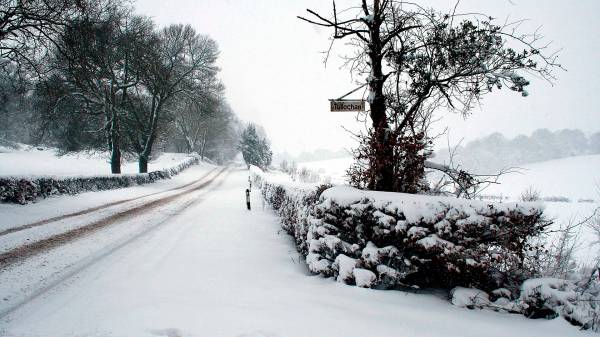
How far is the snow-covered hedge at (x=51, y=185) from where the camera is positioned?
9914 millimetres

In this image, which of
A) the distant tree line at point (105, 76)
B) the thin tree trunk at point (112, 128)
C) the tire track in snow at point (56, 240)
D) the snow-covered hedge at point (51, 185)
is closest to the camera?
the tire track in snow at point (56, 240)

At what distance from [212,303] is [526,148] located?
263ft

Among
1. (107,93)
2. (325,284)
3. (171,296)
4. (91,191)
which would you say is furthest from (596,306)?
(107,93)

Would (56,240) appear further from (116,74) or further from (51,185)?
(116,74)

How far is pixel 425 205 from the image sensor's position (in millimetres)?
3938

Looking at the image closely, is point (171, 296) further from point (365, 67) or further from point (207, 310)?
point (365, 67)

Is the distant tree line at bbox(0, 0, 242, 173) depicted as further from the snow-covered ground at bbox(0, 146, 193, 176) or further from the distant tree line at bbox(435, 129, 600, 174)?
the distant tree line at bbox(435, 129, 600, 174)

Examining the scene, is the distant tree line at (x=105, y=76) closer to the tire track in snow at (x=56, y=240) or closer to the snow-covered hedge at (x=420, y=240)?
the tire track in snow at (x=56, y=240)

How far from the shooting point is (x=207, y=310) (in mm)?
3615

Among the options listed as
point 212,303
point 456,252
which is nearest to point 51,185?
point 212,303

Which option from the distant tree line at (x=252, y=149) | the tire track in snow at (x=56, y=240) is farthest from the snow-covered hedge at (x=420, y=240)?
the distant tree line at (x=252, y=149)

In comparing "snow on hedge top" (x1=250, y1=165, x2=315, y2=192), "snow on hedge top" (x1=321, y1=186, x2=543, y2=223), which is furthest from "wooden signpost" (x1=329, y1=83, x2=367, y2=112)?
"snow on hedge top" (x1=321, y1=186, x2=543, y2=223)

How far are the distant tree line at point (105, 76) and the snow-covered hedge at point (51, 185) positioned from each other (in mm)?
3305

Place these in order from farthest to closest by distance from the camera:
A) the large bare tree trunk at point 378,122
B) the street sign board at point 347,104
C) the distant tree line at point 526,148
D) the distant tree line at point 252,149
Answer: the distant tree line at point 526,148
the distant tree line at point 252,149
the street sign board at point 347,104
the large bare tree trunk at point 378,122
